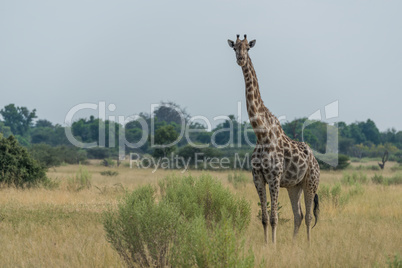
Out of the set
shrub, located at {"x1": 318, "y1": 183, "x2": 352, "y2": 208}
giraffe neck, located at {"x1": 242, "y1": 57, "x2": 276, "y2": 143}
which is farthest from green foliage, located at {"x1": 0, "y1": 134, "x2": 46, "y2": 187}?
giraffe neck, located at {"x1": 242, "y1": 57, "x2": 276, "y2": 143}

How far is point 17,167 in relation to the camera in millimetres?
16125

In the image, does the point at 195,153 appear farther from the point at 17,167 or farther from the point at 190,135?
the point at 190,135

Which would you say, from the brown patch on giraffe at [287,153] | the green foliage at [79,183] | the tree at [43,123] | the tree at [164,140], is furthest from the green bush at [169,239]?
the tree at [43,123]

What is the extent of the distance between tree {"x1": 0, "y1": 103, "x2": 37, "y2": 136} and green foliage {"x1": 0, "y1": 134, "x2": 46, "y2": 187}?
242ft

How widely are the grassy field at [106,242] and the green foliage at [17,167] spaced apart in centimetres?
143

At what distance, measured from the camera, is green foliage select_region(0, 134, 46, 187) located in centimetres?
1580

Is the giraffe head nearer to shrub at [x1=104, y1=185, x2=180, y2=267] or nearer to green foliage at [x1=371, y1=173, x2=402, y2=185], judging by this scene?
shrub at [x1=104, y1=185, x2=180, y2=267]

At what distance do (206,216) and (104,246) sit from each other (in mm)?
2643

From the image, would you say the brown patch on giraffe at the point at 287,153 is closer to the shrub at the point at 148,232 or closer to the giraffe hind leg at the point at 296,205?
the giraffe hind leg at the point at 296,205

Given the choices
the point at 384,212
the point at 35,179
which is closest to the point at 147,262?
the point at 384,212

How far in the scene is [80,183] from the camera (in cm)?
1712

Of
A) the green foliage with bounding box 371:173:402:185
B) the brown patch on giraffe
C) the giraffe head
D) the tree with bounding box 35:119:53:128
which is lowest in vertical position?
the green foliage with bounding box 371:173:402:185

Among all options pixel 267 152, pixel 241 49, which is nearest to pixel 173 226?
pixel 267 152

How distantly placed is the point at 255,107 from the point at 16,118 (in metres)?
88.2
